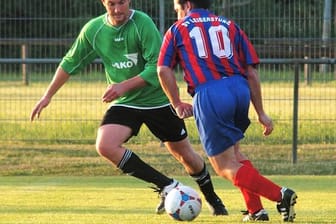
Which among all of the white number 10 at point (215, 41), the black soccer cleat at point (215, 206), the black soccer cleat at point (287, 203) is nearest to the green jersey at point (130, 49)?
the black soccer cleat at point (215, 206)

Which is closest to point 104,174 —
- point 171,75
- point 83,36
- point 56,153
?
point 56,153

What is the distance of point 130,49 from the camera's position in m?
9.49

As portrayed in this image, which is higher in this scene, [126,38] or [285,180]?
[126,38]

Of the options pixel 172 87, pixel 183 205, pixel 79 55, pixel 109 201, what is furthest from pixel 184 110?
pixel 109 201

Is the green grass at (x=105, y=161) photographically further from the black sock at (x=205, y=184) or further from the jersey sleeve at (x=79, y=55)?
the jersey sleeve at (x=79, y=55)

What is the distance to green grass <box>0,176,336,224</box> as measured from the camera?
29.6ft

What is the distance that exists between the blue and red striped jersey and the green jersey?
3.84ft

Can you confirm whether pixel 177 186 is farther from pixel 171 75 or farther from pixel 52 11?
pixel 52 11

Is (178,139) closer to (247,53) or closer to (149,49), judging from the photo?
(149,49)

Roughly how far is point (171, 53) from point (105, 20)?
1.72 metres

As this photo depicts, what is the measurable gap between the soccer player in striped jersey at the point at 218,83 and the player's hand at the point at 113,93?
2.80 ft

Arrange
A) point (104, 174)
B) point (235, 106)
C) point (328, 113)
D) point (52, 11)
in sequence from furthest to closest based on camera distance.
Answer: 1. point (52, 11)
2. point (328, 113)
3. point (104, 174)
4. point (235, 106)

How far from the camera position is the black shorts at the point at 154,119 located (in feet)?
31.2

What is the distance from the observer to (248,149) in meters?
16.0
